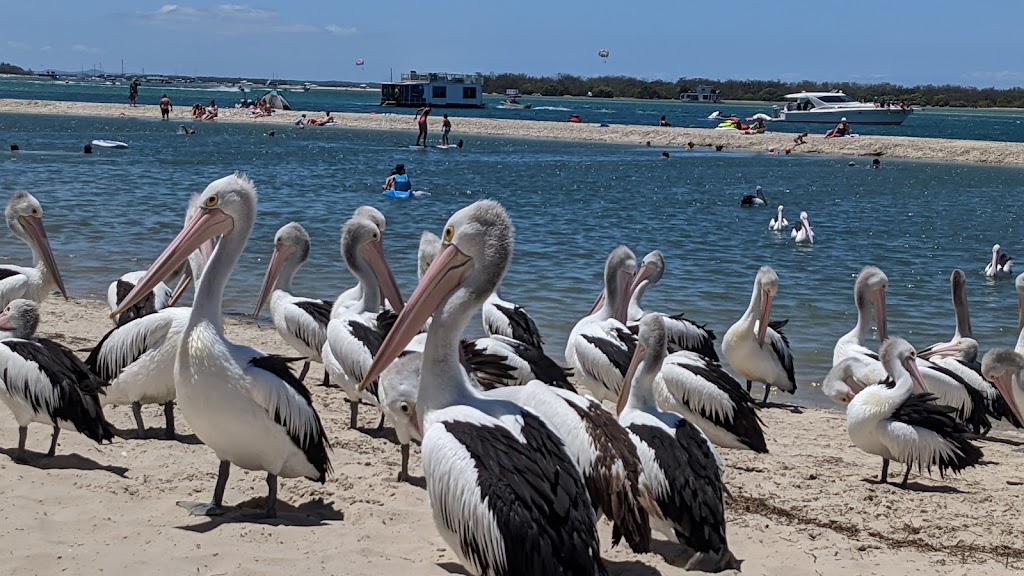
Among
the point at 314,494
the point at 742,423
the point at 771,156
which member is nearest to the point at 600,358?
the point at 742,423

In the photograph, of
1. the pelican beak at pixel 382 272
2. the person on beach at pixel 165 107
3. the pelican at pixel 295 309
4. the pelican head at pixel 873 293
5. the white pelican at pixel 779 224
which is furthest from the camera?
the person on beach at pixel 165 107

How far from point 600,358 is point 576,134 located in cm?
4194

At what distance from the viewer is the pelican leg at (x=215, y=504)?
14.4 ft

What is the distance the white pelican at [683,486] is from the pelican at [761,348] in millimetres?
3438

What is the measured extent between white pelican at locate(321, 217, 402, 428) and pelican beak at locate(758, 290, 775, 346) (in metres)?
2.84

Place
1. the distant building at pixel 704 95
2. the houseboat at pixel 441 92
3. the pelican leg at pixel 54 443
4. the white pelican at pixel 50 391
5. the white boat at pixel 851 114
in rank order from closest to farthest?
the white pelican at pixel 50 391
the pelican leg at pixel 54 443
the white boat at pixel 851 114
the houseboat at pixel 441 92
the distant building at pixel 704 95

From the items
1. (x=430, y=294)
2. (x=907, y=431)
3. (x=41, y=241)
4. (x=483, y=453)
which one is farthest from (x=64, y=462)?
(x=907, y=431)

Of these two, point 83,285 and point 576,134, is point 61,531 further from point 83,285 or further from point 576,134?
point 576,134

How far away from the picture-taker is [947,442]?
6.08 metres

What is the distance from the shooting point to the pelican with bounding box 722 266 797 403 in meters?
8.07

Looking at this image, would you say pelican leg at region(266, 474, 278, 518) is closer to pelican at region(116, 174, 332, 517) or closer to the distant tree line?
pelican at region(116, 174, 332, 517)

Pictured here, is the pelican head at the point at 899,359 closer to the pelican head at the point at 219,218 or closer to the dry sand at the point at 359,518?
the dry sand at the point at 359,518

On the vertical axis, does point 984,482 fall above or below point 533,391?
below

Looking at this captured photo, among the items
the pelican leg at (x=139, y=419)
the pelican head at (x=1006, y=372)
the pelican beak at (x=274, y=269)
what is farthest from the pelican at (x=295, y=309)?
the pelican head at (x=1006, y=372)
